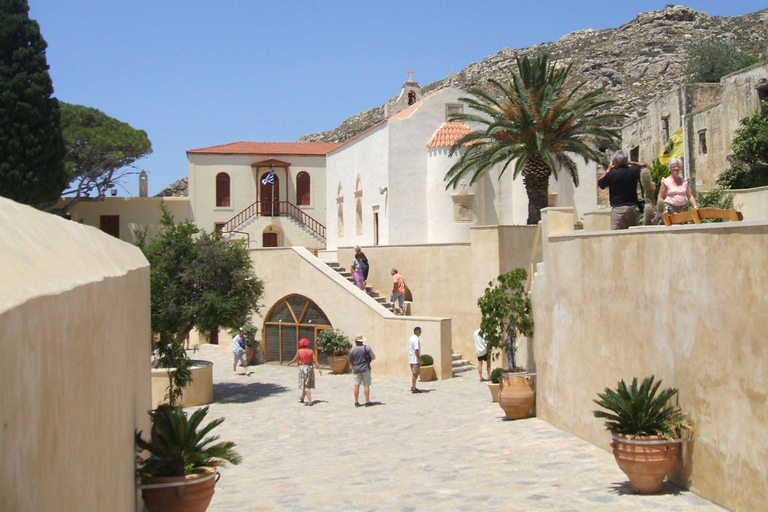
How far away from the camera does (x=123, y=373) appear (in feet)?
22.5

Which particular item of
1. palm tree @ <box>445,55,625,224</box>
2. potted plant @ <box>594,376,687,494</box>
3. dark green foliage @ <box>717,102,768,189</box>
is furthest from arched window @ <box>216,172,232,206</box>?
potted plant @ <box>594,376,687,494</box>

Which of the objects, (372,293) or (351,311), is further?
(372,293)

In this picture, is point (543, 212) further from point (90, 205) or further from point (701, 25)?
point (701, 25)

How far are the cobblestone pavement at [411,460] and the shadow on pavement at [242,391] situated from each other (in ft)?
0.46

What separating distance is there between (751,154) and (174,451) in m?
30.4

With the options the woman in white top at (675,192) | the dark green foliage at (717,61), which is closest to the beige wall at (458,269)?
the woman in white top at (675,192)

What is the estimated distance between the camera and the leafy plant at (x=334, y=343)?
24.2 m

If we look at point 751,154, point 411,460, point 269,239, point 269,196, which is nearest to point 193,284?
point 411,460

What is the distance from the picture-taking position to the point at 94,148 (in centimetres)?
4512

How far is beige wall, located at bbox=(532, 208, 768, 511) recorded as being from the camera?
767 centimetres

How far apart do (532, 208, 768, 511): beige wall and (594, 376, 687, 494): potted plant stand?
0.75 ft

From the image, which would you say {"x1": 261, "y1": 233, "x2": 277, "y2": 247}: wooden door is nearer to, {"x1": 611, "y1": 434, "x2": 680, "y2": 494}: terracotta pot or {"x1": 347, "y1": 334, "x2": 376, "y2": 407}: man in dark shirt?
{"x1": 347, "y1": 334, "x2": 376, "y2": 407}: man in dark shirt

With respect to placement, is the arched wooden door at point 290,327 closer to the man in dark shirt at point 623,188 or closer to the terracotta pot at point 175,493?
the man in dark shirt at point 623,188

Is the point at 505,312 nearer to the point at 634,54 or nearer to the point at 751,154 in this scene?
the point at 751,154
